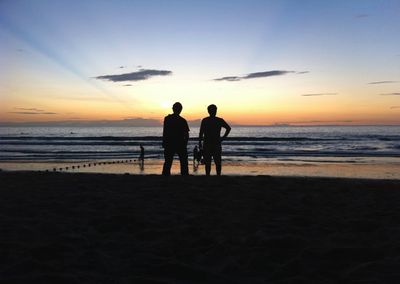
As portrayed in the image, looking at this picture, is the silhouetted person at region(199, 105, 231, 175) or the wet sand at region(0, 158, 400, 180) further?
the wet sand at region(0, 158, 400, 180)

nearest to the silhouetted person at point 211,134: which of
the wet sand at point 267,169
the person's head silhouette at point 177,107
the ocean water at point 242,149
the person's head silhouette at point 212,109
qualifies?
the person's head silhouette at point 212,109

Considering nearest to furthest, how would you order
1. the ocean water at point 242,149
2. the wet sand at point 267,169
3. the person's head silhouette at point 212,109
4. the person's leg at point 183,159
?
the person's leg at point 183,159 < the person's head silhouette at point 212,109 < the wet sand at point 267,169 < the ocean water at point 242,149

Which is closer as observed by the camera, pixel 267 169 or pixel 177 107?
pixel 177 107

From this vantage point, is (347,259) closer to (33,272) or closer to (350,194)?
(33,272)

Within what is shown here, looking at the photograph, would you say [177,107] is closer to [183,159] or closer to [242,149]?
[183,159]

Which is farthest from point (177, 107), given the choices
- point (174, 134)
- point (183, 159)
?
point (183, 159)

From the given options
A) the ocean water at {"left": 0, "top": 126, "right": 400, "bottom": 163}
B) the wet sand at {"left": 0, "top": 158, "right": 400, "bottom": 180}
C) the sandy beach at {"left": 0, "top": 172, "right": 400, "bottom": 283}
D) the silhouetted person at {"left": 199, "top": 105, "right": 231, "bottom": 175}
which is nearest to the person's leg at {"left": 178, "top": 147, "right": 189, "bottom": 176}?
the silhouetted person at {"left": 199, "top": 105, "right": 231, "bottom": 175}

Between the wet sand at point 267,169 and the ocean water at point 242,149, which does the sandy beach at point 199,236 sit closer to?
→ the wet sand at point 267,169

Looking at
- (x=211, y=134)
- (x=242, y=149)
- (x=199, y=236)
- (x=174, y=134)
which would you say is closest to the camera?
(x=199, y=236)

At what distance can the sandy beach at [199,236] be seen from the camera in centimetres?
325

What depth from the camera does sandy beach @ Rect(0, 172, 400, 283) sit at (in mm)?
3254

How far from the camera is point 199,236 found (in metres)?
4.35

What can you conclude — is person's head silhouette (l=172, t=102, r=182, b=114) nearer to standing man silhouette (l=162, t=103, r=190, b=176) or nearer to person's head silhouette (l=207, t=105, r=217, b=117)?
standing man silhouette (l=162, t=103, r=190, b=176)

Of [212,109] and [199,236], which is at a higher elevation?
[212,109]
